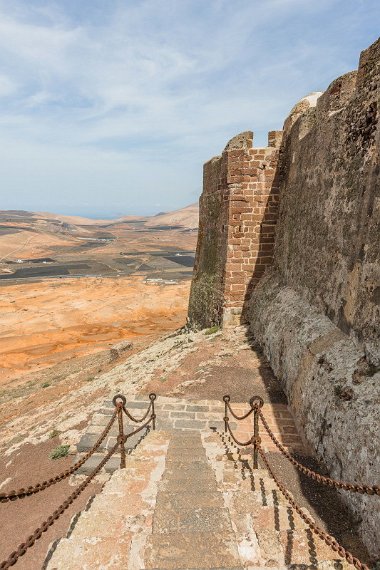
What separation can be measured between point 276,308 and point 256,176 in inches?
158

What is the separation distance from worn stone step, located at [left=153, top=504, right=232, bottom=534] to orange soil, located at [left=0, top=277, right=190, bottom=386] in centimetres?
1401

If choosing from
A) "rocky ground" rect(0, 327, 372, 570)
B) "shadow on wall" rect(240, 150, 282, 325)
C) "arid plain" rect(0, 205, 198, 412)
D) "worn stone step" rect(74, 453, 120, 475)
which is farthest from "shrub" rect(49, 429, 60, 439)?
"shadow on wall" rect(240, 150, 282, 325)

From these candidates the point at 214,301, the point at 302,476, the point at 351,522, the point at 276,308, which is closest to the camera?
the point at 351,522

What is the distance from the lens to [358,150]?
627cm

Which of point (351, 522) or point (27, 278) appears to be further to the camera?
point (27, 278)

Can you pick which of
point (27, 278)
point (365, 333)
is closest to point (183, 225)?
point (27, 278)

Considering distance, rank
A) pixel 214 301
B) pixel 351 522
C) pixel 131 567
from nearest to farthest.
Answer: pixel 131 567
pixel 351 522
pixel 214 301

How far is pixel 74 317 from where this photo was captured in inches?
1049

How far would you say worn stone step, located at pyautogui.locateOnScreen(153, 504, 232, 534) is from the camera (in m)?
3.61

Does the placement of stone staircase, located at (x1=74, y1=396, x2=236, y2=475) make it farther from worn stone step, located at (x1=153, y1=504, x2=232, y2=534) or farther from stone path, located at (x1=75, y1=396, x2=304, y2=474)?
worn stone step, located at (x1=153, y1=504, x2=232, y2=534)

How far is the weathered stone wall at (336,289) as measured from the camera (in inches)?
179

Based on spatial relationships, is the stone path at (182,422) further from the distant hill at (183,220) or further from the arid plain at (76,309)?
the distant hill at (183,220)

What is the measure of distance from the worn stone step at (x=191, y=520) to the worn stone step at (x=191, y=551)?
0.08 m

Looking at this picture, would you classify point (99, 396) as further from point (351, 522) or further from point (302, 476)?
point (351, 522)
